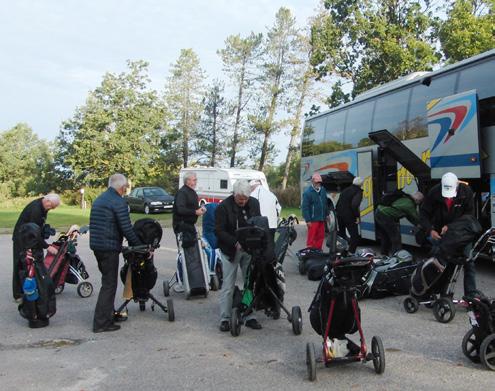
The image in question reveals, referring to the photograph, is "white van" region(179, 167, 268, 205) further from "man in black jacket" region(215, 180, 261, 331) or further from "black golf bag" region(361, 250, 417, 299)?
"man in black jacket" region(215, 180, 261, 331)

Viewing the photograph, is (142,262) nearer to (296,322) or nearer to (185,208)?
(185,208)

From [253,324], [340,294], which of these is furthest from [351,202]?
Answer: [340,294]

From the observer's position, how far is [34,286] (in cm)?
658

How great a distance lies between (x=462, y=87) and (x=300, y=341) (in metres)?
6.57

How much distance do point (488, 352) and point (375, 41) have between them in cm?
2519

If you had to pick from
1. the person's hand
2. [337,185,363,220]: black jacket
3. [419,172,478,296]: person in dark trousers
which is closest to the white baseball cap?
[419,172,478,296]: person in dark trousers

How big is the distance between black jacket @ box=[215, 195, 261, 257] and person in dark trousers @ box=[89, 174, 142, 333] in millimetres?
1118

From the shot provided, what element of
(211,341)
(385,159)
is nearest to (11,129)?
(385,159)

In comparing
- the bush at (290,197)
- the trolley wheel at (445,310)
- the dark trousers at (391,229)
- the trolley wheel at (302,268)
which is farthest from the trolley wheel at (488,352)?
the bush at (290,197)

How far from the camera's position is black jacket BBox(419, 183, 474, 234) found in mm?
6668

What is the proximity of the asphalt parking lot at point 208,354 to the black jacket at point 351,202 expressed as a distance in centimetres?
335

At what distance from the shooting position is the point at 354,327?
15.9ft

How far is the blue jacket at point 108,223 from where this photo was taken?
6410 millimetres

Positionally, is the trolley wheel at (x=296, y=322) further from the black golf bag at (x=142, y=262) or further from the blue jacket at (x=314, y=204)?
the blue jacket at (x=314, y=204)
